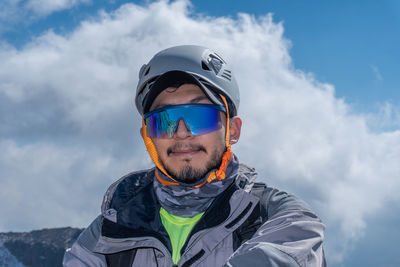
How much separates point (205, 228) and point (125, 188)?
1197 millimetres

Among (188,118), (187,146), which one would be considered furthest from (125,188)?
(188,118)

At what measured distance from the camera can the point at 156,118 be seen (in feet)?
15.5

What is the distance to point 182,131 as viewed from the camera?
4.62 meters

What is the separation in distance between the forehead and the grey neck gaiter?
0.92m

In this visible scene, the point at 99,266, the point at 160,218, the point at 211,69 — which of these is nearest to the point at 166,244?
the point at 160,218

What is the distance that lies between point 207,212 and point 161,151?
2.96 ft

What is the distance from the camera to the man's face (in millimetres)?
4504

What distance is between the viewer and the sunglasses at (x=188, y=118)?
4613 millimetres

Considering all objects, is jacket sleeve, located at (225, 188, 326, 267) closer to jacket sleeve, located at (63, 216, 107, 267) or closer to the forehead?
the forehead

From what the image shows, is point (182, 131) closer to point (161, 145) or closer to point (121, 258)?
point (161, 145)

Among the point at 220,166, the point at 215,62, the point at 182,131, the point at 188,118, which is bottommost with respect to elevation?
the point at 220,166

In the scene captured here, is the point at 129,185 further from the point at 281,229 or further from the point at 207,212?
the point at 281,229

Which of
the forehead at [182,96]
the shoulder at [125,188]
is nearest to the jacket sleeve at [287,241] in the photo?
the forehead at [182,96]

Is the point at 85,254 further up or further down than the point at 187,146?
further down
